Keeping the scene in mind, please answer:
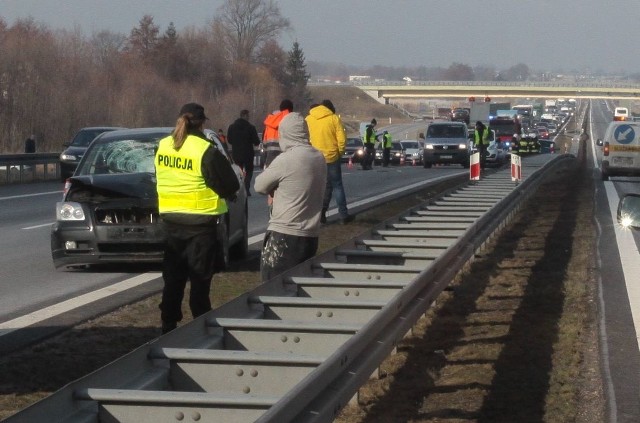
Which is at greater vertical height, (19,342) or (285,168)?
(285,168)

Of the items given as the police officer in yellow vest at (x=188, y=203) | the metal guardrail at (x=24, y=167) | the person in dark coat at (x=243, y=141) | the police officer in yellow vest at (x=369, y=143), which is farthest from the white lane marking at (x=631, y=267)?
the police officer in yellow vest at (x=369, y=143)

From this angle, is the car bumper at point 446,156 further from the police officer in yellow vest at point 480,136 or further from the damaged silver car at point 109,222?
the damaged silver car at point 109,222

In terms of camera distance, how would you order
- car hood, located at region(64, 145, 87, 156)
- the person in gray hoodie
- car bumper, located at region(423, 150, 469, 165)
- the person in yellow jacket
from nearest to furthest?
the person in gray hoodie < the person in yellow jacket < car hood, located at region(64, 145, 87, 156) < car bumper, located at region(423, 150, 469, 165)

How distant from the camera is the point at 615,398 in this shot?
7.37 m

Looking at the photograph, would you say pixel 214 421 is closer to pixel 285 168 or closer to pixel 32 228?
pixel 285 168

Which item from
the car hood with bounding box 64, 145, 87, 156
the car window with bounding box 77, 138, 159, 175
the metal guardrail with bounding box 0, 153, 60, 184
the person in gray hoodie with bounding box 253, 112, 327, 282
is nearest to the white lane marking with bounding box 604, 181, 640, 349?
the person in gray hoodie with bounding box 253, 112, 327, 282

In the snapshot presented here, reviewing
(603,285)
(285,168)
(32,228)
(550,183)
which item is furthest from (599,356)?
(550,183)

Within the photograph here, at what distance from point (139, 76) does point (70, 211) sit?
69.3m

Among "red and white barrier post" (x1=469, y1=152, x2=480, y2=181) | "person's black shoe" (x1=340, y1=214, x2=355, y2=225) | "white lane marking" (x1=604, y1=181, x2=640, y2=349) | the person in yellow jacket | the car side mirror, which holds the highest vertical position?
the person in yellow jacket

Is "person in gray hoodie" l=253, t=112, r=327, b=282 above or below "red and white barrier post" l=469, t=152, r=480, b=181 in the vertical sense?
above

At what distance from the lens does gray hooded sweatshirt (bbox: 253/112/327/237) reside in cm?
855

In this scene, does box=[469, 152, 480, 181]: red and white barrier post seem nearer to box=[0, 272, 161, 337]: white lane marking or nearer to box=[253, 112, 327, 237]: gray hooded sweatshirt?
box=[0, 272, 161, 337]: white lane marking

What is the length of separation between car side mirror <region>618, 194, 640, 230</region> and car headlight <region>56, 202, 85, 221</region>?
278 inches

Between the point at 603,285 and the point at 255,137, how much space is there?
31.2 ft
